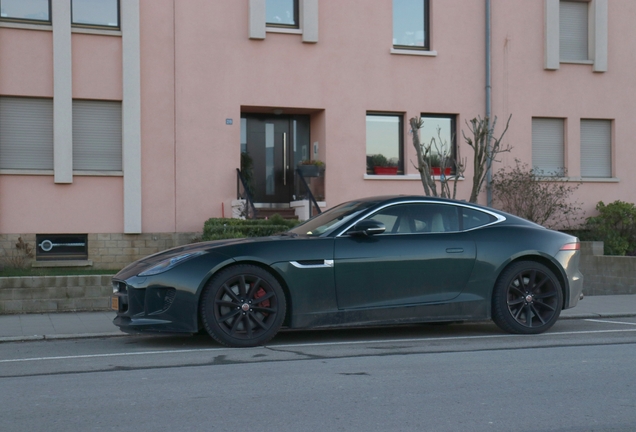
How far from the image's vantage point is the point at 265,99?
17.7m

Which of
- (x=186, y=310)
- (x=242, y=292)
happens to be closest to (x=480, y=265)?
(x=242, y=292)

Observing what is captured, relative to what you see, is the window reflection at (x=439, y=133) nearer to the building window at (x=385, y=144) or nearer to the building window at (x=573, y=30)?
the building window at (x=385, y=144)

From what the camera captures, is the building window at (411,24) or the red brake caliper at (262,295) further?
the building window at (411,24)

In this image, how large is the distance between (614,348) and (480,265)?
1603 mm

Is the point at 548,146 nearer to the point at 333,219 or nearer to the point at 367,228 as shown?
the point at 333,219

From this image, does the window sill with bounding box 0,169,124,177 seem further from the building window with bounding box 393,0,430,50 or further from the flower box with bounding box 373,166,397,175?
the building window with bounding box 393,0,430,50

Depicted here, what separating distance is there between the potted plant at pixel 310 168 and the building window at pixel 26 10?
19.4ft

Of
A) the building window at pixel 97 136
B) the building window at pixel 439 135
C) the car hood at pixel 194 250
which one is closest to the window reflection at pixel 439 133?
the building window at pixel 439 135

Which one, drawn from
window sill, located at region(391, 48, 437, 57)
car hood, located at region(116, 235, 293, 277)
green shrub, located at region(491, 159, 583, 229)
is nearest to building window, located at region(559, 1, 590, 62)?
green shrub, located at region(491, 159, 583, 229)

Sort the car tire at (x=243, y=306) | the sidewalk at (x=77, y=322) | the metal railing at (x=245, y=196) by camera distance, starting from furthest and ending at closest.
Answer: the metal railing at (x=245, y=196) → the sidewalk at (x=77, y=322) → the car tire at (x=243, y=306)

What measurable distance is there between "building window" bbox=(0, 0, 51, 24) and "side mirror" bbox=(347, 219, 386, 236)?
34.3 ft

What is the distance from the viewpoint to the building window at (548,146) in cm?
1988

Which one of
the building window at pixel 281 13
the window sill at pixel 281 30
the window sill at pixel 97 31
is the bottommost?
the window sill at pixel 97 31

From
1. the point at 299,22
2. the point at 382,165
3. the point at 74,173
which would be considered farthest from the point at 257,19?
the point at 74,173
